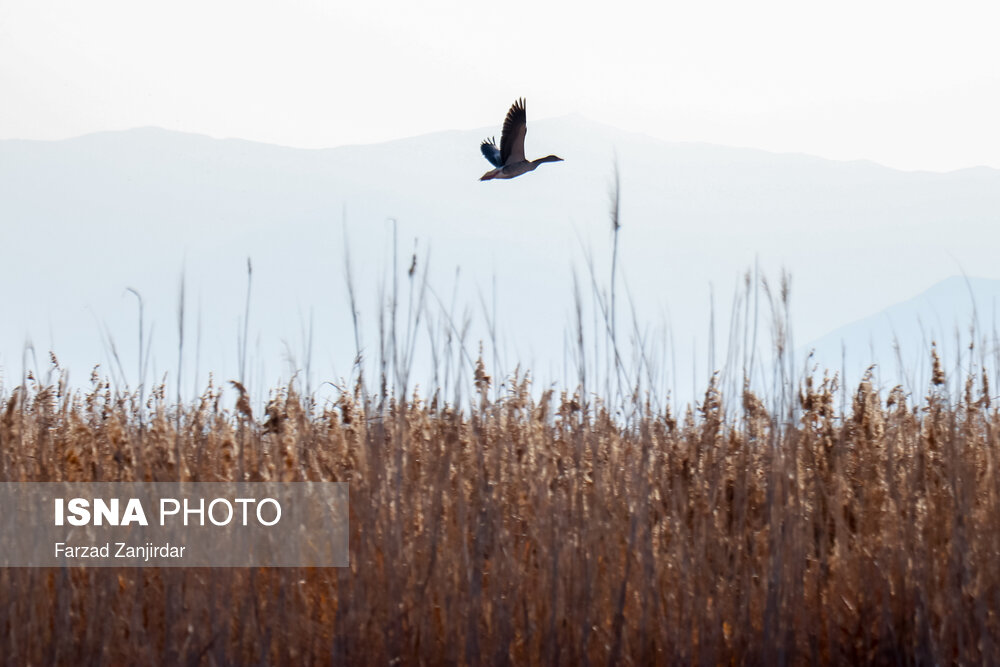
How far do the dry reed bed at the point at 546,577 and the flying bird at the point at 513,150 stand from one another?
1.52 metres

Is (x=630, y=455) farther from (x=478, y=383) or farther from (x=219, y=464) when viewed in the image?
(x=219, y=464)

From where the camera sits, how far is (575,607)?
6.88ft

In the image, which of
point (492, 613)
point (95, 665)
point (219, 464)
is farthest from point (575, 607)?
point (219, 464)

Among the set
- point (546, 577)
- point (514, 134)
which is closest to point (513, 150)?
point (514, 134)

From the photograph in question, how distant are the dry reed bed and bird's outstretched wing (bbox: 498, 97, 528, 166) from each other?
59.8 inches

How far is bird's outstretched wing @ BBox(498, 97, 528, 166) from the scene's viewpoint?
370 centimetres

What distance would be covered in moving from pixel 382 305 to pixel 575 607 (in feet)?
2.65

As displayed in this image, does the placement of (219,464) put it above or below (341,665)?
above

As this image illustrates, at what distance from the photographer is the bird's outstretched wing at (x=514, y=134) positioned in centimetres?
370

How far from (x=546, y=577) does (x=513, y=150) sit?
2157 mm
